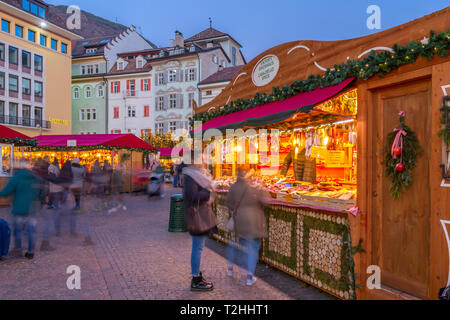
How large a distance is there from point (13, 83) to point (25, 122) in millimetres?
3870

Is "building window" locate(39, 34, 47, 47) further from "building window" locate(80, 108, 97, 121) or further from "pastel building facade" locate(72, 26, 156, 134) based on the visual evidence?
"building window" locate(80, 108, 97, 121)

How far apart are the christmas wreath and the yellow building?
1452 inches

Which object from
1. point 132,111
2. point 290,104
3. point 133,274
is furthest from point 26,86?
point 290,104

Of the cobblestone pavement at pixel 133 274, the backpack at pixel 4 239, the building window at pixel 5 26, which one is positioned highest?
the building window at pixel 5 26

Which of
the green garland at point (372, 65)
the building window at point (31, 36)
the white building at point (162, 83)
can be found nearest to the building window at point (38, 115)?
the building window at point (31, 36)

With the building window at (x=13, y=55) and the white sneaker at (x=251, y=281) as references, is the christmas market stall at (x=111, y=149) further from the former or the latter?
the building window at (x=13, y=55)

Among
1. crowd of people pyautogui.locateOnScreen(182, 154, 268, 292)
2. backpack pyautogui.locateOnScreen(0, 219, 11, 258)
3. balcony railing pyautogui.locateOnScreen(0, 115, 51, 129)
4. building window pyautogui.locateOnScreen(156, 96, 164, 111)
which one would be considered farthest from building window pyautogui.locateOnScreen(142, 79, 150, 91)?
crowd of people pyautogui.locateOnScreen(182, 154, 268, 292)

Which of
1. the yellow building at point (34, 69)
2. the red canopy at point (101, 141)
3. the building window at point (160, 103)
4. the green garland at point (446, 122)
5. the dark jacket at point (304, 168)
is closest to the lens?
the green garland at point (446, 122)

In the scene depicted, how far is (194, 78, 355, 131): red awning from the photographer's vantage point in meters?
4.93

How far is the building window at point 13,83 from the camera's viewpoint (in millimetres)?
34750

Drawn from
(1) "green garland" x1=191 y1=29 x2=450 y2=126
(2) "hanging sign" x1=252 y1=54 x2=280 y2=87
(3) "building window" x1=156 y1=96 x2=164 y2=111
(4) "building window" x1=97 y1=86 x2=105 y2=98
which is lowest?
(1) "green garland" x1=191 y1=29 x2=450 y2=126

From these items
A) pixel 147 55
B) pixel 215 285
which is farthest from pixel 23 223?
pixel 147 55

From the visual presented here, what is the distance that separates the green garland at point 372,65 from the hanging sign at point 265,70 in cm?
49
